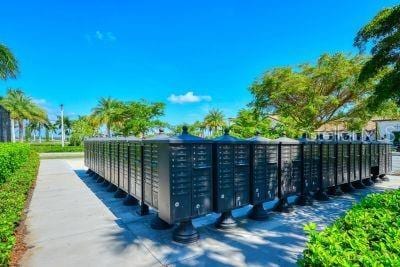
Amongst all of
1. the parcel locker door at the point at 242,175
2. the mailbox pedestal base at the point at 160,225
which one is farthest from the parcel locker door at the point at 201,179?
the mailbox pedestal base at the point at 160,225

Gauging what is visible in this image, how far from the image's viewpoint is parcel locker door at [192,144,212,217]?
4570 mm

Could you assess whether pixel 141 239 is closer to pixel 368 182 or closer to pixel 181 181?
pixel 181 181

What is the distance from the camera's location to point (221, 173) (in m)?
4.93

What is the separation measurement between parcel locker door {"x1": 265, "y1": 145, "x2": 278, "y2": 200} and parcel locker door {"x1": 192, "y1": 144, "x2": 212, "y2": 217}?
152 cm

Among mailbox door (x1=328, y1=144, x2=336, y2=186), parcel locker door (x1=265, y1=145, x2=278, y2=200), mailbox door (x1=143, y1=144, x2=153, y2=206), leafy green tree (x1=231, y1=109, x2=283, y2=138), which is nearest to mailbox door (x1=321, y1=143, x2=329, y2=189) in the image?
mailbox door (x1=328, y1=144, x2=336, y2=186)

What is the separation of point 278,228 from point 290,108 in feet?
56.8

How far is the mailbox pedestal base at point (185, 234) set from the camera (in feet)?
14.7

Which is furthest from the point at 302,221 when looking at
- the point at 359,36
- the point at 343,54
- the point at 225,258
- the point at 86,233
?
the point at 343,54

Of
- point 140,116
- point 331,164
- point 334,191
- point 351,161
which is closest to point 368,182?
point 351,161

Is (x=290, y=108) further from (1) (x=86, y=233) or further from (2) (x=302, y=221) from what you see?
(1) (x=86, y=233)

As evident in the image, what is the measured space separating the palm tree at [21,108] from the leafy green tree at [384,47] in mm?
37127

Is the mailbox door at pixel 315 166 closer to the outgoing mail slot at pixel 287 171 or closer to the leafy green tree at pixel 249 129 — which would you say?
the outgoing mail slot at pixel 287 171

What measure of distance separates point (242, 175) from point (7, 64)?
14375 millimetres

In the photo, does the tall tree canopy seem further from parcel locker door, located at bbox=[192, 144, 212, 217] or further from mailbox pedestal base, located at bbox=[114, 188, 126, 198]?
parcel locker door, located at bbox=[192, 144, 212, 217]
